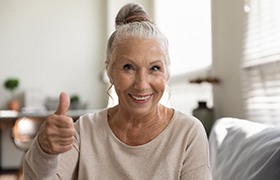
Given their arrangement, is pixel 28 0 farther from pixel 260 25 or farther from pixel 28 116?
pixel 260 25

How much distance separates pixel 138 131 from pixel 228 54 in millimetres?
2065

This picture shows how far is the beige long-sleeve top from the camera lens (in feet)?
4.22

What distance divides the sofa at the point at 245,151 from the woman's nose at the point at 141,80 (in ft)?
1.49

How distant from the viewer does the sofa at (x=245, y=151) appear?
1380 mm

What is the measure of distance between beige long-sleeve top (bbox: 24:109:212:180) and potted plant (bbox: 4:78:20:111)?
188 inches

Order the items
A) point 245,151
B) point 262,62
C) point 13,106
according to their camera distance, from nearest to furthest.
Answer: point 245,151
point 262,62
point 13,106

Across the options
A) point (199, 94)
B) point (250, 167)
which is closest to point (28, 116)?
point (199, 94)

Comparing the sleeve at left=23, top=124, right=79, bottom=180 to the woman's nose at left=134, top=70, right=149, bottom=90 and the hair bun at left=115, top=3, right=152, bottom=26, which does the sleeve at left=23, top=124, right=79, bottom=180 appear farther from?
the hair bun at left=115, top=3, right=152, bottom=26

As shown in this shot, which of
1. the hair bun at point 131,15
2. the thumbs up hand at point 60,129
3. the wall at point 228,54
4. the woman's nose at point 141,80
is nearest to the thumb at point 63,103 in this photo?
the thumbs up hand at point 60,129

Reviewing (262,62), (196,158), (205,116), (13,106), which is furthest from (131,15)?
(13,106)

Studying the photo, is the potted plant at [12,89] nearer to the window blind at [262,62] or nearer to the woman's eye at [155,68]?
the window blind at [262,62]

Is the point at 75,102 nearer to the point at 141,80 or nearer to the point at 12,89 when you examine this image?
the point at 12,89

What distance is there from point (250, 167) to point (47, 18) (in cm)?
505

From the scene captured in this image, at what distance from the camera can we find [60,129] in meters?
0.97
